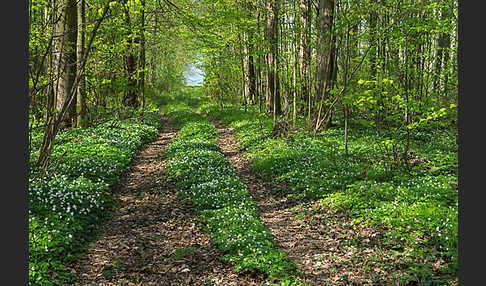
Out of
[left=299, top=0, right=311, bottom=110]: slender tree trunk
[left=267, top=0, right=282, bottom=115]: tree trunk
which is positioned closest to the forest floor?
[left=267, top=0, right=282, bottom=115]: tree trunk

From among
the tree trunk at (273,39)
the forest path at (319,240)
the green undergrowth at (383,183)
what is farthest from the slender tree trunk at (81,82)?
the forest path at (319,240)

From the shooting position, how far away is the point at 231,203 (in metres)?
7.99

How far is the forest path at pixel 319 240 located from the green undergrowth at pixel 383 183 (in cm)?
33

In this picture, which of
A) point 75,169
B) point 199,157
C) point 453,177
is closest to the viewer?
point 453,177

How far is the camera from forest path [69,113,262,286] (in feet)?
17.5

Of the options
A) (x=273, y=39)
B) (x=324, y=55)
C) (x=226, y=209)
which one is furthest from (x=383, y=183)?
(x=273, y=39)

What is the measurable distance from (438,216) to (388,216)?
883 mm

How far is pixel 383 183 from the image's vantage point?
788 centimetres

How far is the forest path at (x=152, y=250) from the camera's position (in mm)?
5324

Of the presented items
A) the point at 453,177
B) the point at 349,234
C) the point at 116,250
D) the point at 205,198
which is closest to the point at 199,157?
the point at 205,198

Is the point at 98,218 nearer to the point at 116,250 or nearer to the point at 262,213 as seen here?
the point at 116,250

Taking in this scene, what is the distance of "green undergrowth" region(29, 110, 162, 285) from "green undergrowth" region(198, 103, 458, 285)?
16.2 feet

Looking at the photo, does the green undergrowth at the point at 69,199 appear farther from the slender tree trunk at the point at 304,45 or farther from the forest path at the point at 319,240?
the slender tree trunk at the point at 304,45

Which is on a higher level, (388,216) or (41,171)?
(41,171)
